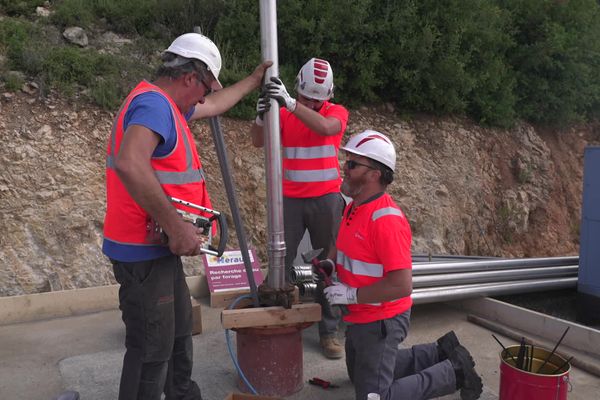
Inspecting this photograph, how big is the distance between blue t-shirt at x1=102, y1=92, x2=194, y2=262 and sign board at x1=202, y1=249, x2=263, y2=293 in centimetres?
278

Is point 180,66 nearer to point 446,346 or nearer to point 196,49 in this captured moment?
point 196,49

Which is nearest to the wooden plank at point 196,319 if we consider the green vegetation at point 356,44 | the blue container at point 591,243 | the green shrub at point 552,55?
the green vegetation at point 356,44

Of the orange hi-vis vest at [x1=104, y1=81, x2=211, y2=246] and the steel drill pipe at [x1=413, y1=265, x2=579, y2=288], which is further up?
the orange hi-vis vest at [x1=104, y1=81, x2=211, y2=246]

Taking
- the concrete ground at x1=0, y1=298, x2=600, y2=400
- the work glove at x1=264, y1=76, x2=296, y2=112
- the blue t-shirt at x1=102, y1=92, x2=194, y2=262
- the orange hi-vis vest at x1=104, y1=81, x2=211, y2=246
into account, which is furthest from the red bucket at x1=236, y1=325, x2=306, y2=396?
the work glove at x1=264, y1=76, x2=296, y2=112

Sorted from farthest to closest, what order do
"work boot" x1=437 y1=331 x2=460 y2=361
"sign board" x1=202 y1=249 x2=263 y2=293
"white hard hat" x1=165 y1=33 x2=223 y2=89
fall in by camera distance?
"sign board" x1=202 y1=249 x2=263 y2=293
"work boot" x1=437 y1=331 x2=460 y2=361
"white hard hat" x1=165 y1=33 x2=223 y2=89

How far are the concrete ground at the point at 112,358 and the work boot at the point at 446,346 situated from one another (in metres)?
0.35

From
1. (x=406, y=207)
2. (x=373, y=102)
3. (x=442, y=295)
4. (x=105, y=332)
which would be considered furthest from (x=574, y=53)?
(x=105, y=332)

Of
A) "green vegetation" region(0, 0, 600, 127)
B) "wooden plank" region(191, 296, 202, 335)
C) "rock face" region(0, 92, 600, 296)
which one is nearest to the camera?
"wooden plank" region(191, 296, 202, 335)

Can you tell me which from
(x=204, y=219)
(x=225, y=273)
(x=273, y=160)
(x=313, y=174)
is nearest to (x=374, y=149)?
(x=273, y=160)

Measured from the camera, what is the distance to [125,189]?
2555 millimetres

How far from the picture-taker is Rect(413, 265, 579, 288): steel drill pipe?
4.98 metres

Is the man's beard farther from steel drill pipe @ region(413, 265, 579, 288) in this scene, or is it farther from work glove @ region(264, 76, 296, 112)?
steel drill pipe @ region(413, 265, 579, 288)

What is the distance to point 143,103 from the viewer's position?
2465mm

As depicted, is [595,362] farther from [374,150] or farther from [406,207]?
[406,207]
